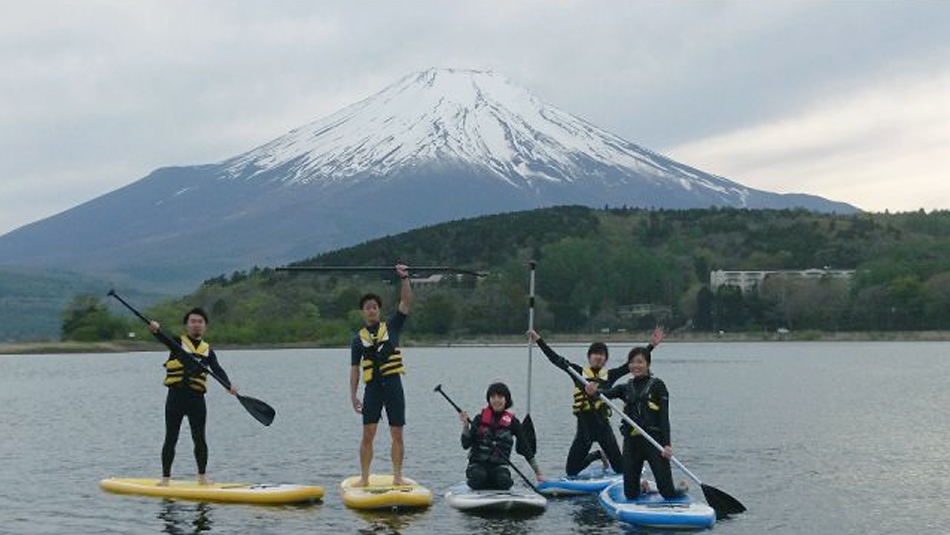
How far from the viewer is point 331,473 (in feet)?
73.5

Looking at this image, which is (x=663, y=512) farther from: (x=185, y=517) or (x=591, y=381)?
(x=185, y=517)

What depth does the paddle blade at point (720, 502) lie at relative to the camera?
16891mm

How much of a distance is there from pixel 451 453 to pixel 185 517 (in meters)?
9.20

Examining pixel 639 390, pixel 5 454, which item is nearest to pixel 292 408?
pixel 5 454

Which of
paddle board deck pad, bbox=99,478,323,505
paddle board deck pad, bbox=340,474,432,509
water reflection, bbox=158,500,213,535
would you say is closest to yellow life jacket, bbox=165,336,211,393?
paddle board deck pad, bbox=99,478,323,505

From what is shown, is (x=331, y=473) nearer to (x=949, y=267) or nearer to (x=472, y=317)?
(x=472, y=317)

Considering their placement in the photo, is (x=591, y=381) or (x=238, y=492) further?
(x=591, y=381)

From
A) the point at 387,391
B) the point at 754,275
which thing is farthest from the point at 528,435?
the point at 754,275

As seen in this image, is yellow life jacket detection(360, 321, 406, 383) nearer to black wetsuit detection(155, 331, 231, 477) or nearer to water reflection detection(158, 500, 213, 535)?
black wetsuit detection(155, 331, 231, 477)

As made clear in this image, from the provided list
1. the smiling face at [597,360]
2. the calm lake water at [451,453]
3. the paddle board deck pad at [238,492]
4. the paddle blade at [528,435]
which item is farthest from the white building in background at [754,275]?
the paddle board deck pad at [238,492]

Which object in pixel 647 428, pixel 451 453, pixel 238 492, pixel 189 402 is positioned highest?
pixel 189 402

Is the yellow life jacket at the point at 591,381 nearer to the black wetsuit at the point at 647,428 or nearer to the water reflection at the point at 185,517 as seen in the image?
the black wetsuit at the point at 647,428

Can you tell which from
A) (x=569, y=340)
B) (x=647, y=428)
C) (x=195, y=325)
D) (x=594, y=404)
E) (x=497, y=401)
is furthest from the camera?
(x=569, y=340)

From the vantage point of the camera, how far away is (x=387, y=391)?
16.7 m
